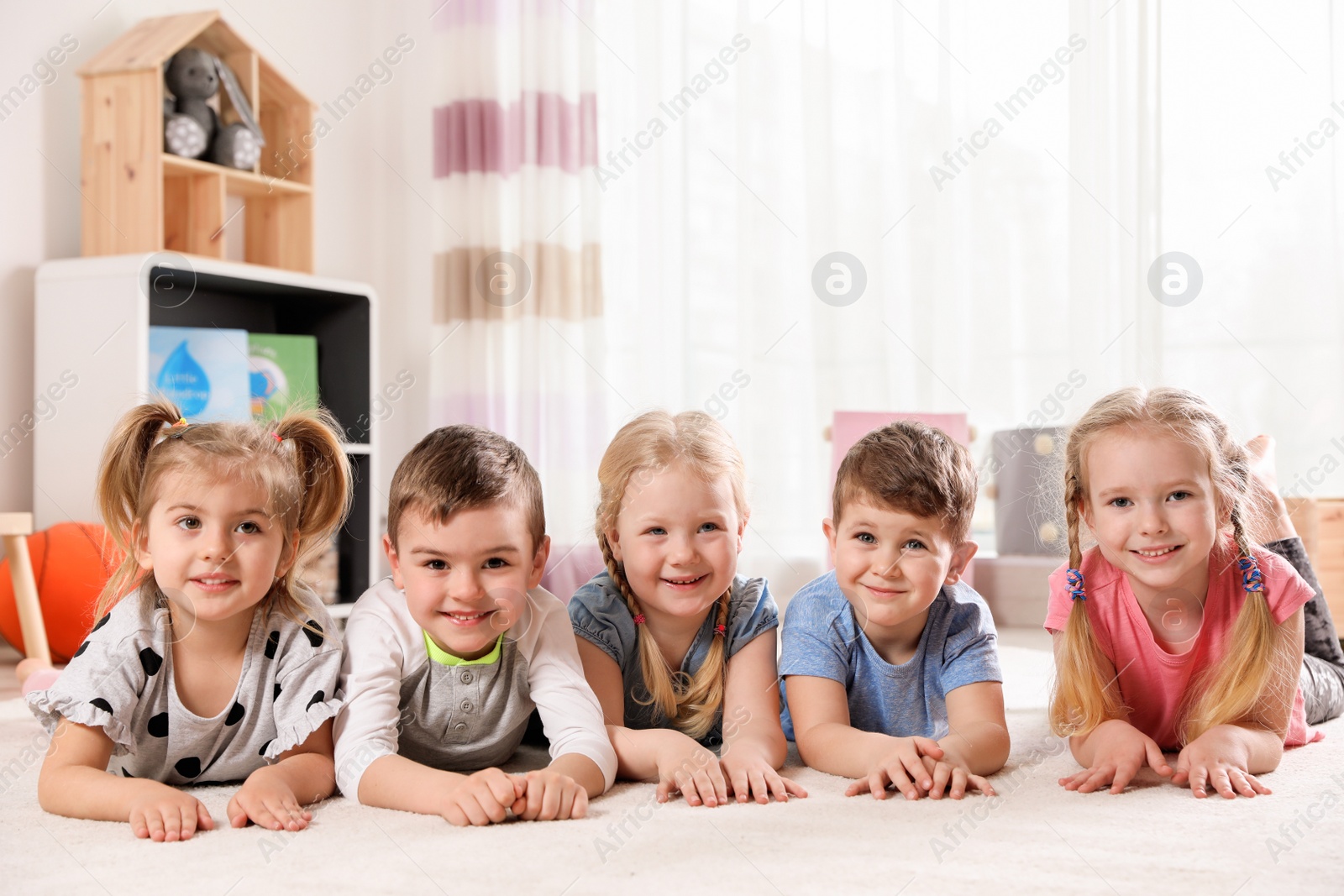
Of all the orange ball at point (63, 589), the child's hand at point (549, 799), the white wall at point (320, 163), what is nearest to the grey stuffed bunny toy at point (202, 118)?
the white wall at point (320, 163)

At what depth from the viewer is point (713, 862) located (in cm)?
82

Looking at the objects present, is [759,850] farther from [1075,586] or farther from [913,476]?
[1075,586]

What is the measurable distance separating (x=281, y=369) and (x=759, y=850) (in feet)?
6.16

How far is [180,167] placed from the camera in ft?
7.25

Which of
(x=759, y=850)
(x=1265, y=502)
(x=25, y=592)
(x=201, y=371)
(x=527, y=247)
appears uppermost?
(x=527, y=247)

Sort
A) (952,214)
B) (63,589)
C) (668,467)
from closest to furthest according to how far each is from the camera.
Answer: (668,467), (63,589), (952,214)

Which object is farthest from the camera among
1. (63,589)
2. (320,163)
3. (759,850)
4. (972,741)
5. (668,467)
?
(320,163)

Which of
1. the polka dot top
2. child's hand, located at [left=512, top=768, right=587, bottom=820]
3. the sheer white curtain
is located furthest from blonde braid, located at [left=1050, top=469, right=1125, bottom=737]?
the sheer white curtain

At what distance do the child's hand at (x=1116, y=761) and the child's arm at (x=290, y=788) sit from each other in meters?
0.69

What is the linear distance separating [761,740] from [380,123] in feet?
7.92

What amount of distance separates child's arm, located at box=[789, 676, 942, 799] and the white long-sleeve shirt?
8.4 inches

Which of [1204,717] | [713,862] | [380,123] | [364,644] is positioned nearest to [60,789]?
[364,644]

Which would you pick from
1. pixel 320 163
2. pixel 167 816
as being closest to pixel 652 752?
pixel 167 816

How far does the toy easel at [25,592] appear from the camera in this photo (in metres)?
1.74
